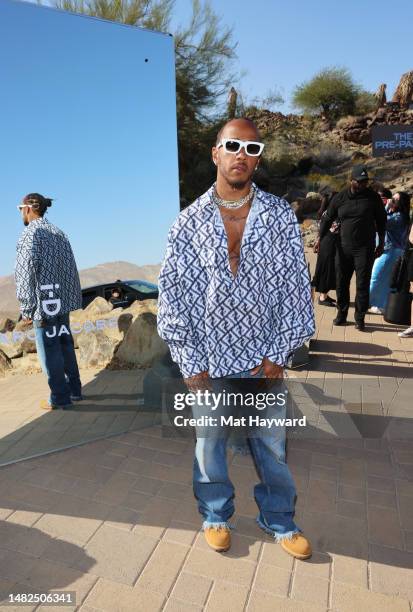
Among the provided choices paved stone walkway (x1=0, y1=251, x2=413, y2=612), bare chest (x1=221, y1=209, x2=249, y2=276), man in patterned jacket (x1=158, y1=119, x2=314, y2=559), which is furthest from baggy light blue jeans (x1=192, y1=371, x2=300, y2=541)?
bare chest (x1=221, y1=209, x2=249, y2=276)

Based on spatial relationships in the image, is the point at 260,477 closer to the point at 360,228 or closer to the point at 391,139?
the point at 360,228

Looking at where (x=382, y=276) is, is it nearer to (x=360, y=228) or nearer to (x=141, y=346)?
(x=360, y=228)

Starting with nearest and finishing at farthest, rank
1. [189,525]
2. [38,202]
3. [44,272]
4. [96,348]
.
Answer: [189,525]
[38,202]
[44,272]
[96,348]

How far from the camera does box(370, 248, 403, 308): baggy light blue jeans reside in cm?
638

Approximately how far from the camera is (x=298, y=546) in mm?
2236

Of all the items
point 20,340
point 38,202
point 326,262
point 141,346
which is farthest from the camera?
point 326,262

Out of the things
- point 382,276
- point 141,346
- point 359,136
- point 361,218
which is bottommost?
point 141,346

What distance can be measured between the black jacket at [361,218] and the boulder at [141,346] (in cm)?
274

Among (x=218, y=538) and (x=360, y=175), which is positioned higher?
(x=360, y=175)

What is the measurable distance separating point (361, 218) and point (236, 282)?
12.4ft

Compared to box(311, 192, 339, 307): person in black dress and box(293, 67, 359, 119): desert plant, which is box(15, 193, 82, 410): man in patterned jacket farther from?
box(293, 67, 359, 119): desert plant

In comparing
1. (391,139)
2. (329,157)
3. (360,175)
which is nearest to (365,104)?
(329,157)

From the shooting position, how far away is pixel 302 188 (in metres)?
25.0

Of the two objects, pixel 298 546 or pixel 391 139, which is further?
pixel 391 139
